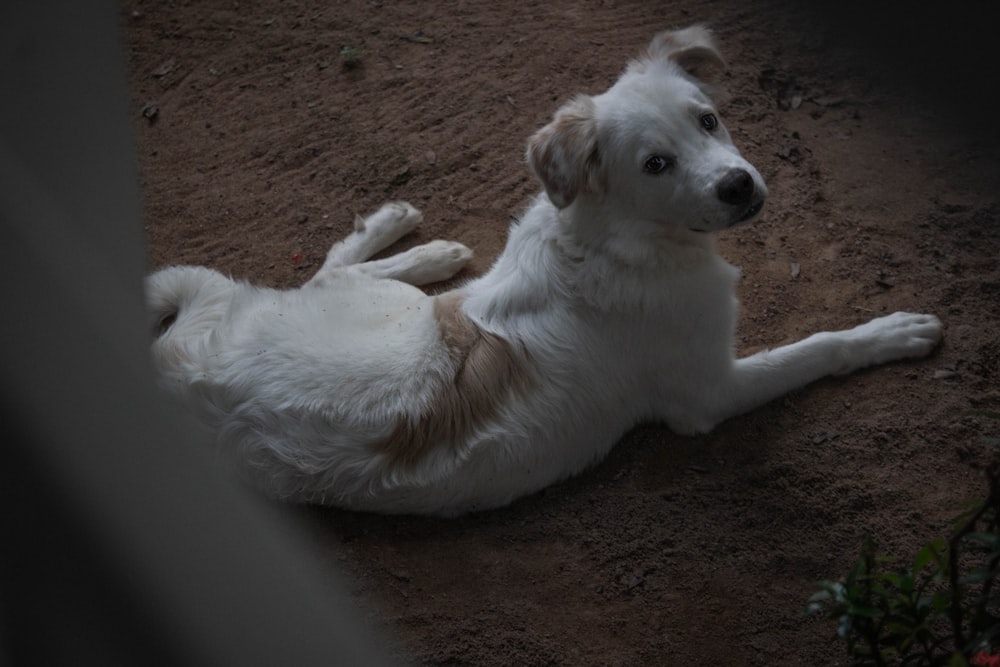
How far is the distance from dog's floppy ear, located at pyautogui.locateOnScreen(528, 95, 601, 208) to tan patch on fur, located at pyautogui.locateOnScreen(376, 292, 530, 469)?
2.16ft

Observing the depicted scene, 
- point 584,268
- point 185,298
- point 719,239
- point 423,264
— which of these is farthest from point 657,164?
point 185,298

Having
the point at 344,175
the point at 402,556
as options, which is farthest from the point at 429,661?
the point at 344,175

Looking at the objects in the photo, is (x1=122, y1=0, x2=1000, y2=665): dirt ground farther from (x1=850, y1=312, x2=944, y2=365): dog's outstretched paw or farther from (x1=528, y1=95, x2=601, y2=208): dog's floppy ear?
(x1=528, y1=95, x2=601, y2=208): dog's floppy ear

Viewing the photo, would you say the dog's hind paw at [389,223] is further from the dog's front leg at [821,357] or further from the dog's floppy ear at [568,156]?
the dog's front leg at [821,357]

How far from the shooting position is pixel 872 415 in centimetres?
379

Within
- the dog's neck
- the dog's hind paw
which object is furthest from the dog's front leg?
the dog's hind paw

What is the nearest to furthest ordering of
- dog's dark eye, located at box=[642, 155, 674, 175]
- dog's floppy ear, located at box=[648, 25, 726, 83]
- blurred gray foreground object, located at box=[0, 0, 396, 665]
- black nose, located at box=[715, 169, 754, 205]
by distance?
1. blurred gray foreground object, located at box=[0, 0, 396, 665]
2. black nose, located at box=[715, 169, 754, 205]
3. dog's dark eye, located at box=[642, 155, 674, 175]
4. dog's floppy ear, located at box=[648, 25, 726, 83]

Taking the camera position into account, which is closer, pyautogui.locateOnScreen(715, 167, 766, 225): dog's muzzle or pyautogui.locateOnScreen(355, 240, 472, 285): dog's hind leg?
pyautogui.locateOnScreen(715, 167, 766, 225): dog's muzzle

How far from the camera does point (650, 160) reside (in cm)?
342

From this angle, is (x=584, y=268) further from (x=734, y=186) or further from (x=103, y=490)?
(x=103, y=490)

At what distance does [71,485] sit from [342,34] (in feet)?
14.1

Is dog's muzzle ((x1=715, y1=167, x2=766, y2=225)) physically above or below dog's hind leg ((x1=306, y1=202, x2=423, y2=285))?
above

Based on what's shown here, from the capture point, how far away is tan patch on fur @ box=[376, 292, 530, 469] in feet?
11.3

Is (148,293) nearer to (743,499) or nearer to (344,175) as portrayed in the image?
(344,175)
